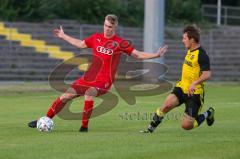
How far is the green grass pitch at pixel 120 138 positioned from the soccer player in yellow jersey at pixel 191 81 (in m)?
0.36

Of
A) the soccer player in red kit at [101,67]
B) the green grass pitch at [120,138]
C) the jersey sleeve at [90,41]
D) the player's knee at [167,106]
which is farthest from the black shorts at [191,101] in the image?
the jersey sleeve at [90,41]

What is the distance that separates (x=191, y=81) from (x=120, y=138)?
1.72 m

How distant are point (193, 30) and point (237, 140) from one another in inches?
83.1

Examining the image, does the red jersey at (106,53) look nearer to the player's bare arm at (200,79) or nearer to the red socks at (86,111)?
the red socks at (86,111)

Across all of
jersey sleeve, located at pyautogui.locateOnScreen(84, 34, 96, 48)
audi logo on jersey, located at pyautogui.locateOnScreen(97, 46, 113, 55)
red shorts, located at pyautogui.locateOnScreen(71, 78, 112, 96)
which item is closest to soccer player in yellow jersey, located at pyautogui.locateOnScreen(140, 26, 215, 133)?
red shorts, located at pyautogui.locateOnScreen(71, 78, 112, 96)

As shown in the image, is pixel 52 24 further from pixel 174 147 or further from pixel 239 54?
pixel 174 147

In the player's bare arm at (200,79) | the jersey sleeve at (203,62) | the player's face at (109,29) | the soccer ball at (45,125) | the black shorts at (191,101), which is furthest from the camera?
the soccer ball at (45,125)

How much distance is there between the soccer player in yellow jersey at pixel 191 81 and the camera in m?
14.2

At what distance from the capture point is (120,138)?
45.0 feet

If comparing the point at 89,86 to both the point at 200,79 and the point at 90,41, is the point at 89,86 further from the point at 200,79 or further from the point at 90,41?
the point at 200,79

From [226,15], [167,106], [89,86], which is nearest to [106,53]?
[89,86]

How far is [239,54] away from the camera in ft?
139

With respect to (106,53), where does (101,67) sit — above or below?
below

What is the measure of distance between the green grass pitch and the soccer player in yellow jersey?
1.18 feet
